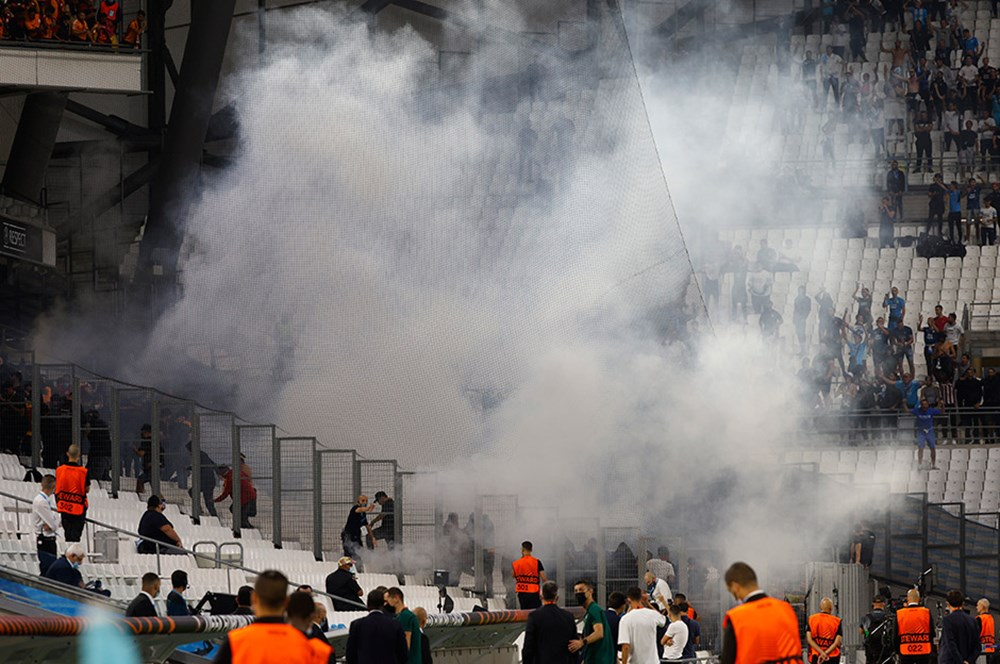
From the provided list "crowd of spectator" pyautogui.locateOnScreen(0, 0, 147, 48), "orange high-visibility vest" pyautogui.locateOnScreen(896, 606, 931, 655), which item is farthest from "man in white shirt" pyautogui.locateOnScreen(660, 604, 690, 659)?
"crowd of spectator" pyautogui.locateOnScreen(0, 0, 147, 48)

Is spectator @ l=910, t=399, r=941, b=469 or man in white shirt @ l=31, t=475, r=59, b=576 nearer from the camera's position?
man in white shirt @ l=31, t=475, r=59, b=576

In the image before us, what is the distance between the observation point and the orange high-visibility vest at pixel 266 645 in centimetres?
638

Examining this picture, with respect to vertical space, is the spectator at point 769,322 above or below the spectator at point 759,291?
below

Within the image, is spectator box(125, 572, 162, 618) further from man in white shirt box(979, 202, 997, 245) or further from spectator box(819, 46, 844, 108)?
spectator box(819, 46, 844, 108)

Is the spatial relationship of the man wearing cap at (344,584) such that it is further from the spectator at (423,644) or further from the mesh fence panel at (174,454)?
the mesh fence panel at (174,454)

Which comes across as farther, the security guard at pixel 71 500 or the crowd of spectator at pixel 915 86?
the crowd of spectator at pixel 915 86

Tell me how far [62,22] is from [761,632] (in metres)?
17.2

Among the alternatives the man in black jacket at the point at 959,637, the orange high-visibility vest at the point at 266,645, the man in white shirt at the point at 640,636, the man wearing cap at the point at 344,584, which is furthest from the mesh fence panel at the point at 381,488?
the orange high-visibility vest at the point at 266,645

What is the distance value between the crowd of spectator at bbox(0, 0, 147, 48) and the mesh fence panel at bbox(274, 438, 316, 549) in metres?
6.05

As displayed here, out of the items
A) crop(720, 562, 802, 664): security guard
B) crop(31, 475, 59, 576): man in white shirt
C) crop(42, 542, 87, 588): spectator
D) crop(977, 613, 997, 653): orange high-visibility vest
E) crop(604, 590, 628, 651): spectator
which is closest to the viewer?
crop(720, 562, 802, 664): security guard

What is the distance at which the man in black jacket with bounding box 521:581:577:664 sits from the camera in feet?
37.5

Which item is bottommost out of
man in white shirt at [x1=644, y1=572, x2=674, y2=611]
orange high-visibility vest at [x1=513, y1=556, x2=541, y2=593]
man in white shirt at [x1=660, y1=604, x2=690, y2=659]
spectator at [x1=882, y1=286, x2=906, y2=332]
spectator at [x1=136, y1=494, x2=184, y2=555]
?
man in white shirt at [x1=660, y1=604, x2=690, y2=659]

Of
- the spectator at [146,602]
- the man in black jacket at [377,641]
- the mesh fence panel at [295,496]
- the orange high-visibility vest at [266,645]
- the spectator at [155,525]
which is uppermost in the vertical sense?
the mesh fence panel at [295,496]

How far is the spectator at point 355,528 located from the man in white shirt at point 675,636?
245 inches
